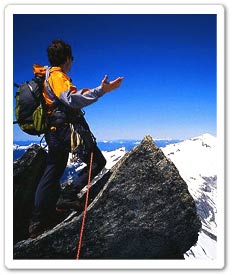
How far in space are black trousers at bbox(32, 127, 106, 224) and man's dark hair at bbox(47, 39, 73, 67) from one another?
2.98 ft

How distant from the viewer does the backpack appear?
16.0 ft

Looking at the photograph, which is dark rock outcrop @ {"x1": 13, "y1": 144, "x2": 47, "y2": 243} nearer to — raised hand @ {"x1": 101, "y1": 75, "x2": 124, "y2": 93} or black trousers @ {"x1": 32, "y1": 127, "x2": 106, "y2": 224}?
black trousers @ {"x1": 32, "y1": 127, "x2": 106, "y2": 224}

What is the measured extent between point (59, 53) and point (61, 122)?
0.92 m

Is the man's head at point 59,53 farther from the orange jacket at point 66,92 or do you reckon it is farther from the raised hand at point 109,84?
the raised hand at point 109,84

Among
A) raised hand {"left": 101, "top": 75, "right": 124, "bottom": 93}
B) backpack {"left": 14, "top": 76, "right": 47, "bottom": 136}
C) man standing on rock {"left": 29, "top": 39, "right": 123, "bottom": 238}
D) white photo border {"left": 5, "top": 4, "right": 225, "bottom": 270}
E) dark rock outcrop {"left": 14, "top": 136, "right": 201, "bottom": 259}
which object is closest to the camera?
raised hand {"left": 101, "top": 75, "right": 124, "bottom": 93}

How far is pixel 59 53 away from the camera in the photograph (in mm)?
5008

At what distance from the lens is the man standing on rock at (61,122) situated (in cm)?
464

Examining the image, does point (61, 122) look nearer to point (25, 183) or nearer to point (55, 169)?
point (55, 169)

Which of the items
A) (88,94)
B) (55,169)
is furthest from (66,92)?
(55,169)

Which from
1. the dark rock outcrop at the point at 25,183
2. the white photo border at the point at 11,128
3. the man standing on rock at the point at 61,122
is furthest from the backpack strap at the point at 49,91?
the dark rock outcrop at the point at 25,183

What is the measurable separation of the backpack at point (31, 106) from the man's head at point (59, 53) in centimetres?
30

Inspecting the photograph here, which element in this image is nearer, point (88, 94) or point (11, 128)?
point (88, 94)

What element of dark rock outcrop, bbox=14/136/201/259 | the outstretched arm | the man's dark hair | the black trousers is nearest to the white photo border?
dark rock outcrop, bbox=14/136/201/259
